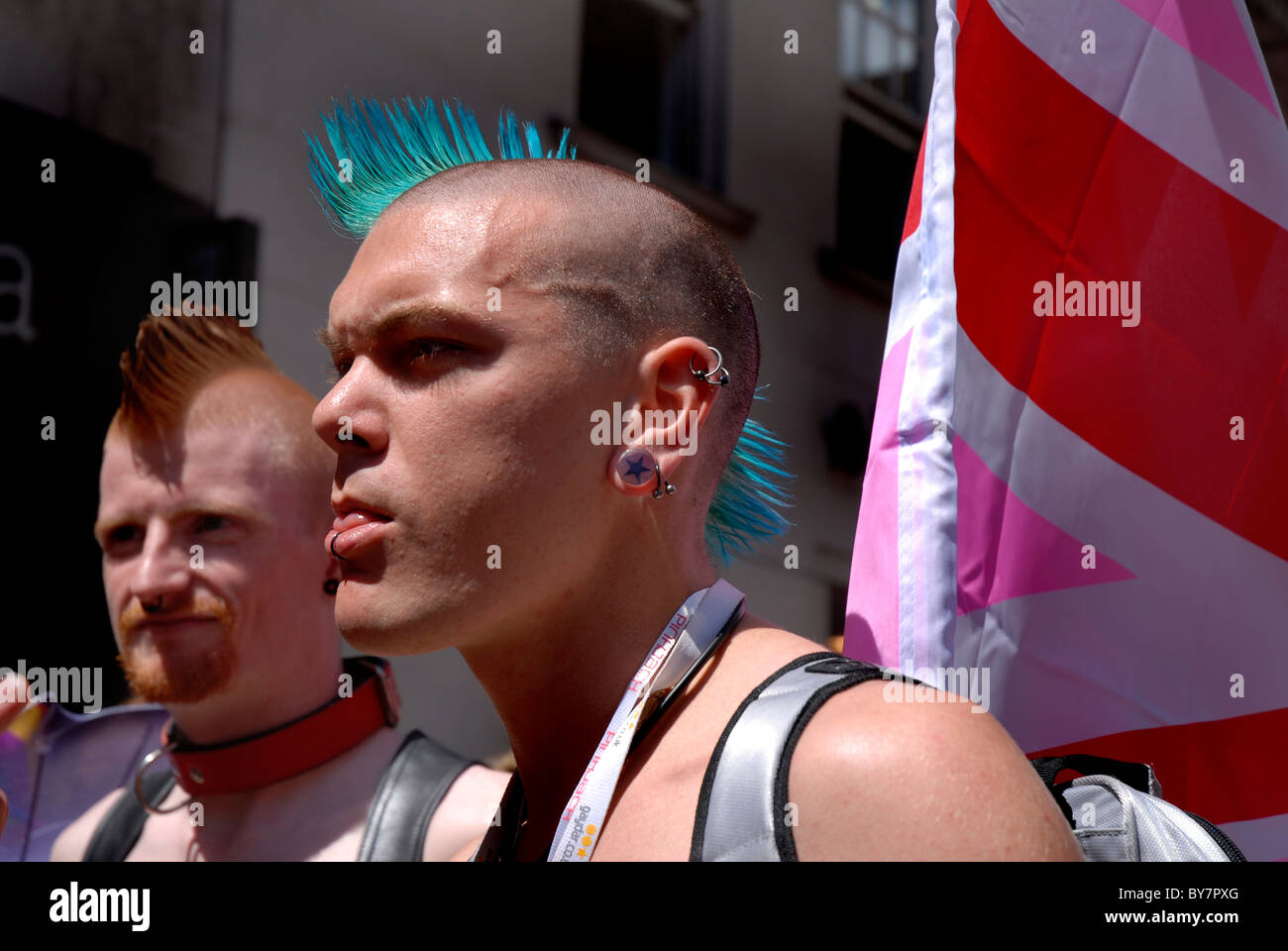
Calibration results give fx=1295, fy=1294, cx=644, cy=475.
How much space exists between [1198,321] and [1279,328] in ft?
0.53

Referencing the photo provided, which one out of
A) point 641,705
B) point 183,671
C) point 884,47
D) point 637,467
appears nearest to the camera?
point 641,705

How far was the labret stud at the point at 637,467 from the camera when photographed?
1.87 meters

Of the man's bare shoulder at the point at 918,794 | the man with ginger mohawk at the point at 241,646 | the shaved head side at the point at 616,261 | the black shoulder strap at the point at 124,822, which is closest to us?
the man's bare shoulder at the point at 918,794

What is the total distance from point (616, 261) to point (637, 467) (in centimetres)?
33

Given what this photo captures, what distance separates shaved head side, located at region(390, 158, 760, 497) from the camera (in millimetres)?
1920

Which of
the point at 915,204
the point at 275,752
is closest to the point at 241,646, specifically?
the point at 275,752

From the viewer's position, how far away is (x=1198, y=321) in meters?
2.44

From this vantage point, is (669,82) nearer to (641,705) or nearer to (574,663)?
(574,663)

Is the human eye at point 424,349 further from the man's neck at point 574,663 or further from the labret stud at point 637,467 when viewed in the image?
the man's neck at point 574,663

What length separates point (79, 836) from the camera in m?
3.62

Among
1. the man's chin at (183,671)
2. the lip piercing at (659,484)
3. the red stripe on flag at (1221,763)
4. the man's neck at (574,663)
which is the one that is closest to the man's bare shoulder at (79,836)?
the man's chin at (183,671)

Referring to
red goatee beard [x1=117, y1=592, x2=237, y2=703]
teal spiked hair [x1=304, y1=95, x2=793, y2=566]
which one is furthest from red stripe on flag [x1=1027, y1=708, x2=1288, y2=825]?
red goatee beard [x1=117, y1=592, x2=237, y2=703]

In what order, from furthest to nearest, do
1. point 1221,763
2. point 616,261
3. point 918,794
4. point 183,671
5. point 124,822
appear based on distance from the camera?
point 124,822
point 183,671
point 1221,763
point 616,261
point 918,794
